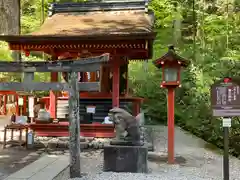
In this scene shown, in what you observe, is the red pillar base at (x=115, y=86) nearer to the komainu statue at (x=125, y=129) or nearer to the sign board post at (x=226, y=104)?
the komainu statue at (x=125, y=129)

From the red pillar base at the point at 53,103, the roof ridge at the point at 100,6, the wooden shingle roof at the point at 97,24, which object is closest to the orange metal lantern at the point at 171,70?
the wooden shingle roof at the point at 97,24

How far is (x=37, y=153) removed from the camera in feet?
27.7

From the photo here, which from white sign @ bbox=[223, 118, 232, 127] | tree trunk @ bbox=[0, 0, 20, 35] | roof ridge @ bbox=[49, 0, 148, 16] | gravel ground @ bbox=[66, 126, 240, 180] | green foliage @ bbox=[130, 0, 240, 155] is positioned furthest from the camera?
tree trunk @ bbox=[0, 0, 20, 35]

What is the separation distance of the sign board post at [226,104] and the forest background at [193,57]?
4301 millimetres

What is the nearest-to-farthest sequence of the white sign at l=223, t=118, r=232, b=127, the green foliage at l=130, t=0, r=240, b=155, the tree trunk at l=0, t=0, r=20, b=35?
the white sign at l=223, t=118, r=232, b=127
the green foliage at l=130, t=0, r=240, b=155
the tree trunk at l=0, t=0, r=20, b=35

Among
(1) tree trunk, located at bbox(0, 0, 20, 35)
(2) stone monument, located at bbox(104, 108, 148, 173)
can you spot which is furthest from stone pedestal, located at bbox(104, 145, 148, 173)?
(1) tree trunk, located at bbox(0, 0, 20, 35)

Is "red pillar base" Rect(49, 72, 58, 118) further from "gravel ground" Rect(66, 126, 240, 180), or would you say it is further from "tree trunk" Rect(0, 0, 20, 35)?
"tree trunk" Rect(0, 0, 20, 35)

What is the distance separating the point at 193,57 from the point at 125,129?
12307 mm

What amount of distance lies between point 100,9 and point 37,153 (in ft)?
23.2

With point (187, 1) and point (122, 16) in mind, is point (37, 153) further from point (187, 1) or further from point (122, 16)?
point (187, 1)

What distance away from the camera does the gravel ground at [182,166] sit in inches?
252

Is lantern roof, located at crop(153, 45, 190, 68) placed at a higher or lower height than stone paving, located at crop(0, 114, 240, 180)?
higher

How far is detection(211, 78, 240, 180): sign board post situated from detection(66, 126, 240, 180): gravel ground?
112 centimetres

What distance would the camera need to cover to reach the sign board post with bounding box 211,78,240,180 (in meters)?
5.60
